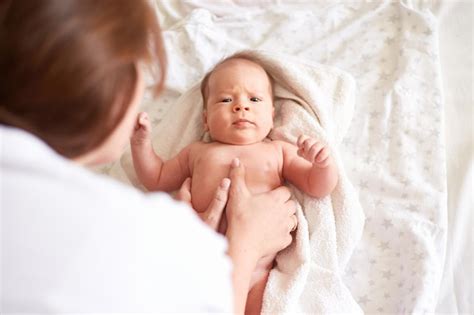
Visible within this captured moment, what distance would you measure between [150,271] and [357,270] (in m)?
0.74

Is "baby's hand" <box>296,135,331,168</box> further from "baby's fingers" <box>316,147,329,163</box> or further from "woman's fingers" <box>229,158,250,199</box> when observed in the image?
"woman's fingers" <box>229,158,250,199</box>

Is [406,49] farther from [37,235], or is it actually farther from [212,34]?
[37,235]

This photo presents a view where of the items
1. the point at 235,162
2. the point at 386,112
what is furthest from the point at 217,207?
the point at 386,112

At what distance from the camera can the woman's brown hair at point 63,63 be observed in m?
0.54

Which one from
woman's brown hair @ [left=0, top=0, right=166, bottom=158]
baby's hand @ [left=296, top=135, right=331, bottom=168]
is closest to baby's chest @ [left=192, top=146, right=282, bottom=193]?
baby's hand @ [left=296, top=135, right=331, bottom=168]

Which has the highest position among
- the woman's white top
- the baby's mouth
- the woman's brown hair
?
the woman's brown hair

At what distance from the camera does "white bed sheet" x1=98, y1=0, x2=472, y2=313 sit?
1.13 m

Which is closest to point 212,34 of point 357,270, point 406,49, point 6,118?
point 406,49

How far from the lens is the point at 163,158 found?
1.31 meters

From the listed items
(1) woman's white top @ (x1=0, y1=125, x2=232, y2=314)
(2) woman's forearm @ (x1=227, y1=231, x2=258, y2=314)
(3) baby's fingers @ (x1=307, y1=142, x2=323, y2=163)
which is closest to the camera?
(1) woman's white top @ (x1=0, y1=125, x2=232, y2=314)

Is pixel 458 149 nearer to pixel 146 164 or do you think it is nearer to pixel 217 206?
pixel 217 206

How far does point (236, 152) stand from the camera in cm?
120

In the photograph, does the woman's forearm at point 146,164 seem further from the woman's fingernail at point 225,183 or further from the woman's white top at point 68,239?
the woman's white top at point 68,239

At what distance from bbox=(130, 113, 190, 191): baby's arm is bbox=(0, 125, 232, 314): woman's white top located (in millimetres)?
679
